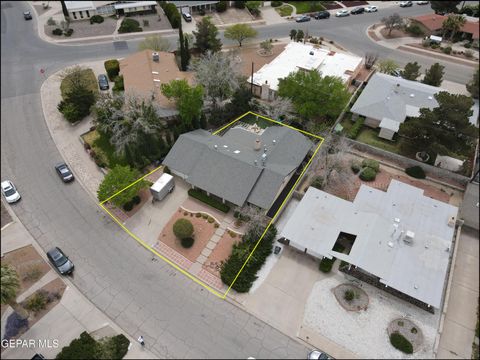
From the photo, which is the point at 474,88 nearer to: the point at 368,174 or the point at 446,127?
the point at 446,127

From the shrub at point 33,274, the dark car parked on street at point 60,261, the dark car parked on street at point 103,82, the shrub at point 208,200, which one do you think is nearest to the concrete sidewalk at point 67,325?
the shrub at point 33,274

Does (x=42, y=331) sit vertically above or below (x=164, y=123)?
below

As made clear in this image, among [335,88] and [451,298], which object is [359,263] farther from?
[335,88]

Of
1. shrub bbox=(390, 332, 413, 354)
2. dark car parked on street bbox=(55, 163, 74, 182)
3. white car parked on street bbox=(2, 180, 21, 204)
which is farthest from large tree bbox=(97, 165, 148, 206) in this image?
shrub bbox=(390, 332, 413, 354)

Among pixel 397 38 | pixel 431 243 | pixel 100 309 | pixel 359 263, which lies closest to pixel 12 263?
pixel 100 309

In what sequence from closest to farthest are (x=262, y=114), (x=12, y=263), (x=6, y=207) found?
(x=12, y=263)
(x=6, y=207)
(x=262, y=114)

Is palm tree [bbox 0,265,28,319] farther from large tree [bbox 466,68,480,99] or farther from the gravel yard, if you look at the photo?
large tree [bbox 466,68,480,99]

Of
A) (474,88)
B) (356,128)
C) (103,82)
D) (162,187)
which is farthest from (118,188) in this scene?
(474,88)

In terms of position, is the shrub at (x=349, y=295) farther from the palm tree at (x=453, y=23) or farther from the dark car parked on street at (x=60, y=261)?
the palm tree at (x=453, y=23)
